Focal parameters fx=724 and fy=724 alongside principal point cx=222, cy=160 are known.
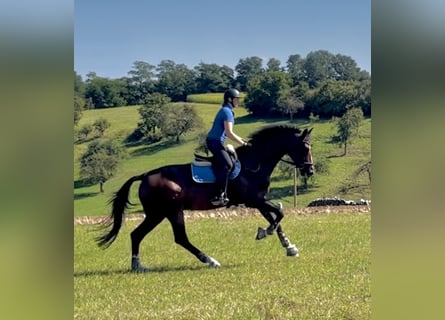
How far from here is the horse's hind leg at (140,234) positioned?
655 cm

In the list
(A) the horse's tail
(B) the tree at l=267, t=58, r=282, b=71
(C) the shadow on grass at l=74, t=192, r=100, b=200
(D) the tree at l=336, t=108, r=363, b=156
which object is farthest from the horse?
(B) the tree at l=267, t=58, r=282, b=71

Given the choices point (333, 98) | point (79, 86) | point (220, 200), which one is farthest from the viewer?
point (333, 98)

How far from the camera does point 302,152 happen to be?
21.7 feet

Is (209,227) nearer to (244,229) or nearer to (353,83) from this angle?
(244,229)

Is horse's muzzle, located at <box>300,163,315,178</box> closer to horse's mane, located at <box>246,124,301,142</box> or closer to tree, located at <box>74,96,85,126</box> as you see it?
horse's mane, located at <box>246,124,301,142</box>

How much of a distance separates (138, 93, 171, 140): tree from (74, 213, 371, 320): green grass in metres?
0.89

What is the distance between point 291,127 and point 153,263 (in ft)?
5.82

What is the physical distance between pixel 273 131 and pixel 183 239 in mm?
1287

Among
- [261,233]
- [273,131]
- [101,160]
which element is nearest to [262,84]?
[273,131]

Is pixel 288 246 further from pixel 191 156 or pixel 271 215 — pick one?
pixel 191 156
